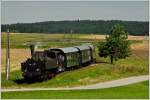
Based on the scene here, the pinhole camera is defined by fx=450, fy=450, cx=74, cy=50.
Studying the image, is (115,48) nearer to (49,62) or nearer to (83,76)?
(83,76)

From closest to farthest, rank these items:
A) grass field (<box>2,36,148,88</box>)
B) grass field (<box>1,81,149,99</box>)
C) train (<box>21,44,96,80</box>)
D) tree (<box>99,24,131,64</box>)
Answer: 1. grass field (<box>1,81,149,99</box>)
2. grass field (<box>2,36,148,88</box>)
3. train (<box>21,44,96,80</box>)
4. tree (<box>99,24,131,64</box>)

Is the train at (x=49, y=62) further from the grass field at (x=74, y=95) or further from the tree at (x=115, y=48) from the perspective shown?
the tree at (x=115, y=48)

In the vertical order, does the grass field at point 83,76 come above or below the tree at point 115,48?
below

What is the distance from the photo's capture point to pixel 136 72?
56.3 m

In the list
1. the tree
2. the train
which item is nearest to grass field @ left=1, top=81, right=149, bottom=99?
the train

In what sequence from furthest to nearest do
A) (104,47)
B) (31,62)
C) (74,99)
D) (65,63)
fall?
(104,47) < (65,63) < (31,62) < (74,99)

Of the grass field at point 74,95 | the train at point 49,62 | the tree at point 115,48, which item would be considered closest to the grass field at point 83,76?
the train at point 49,62

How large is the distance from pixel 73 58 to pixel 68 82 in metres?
7.93

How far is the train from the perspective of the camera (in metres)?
44.0

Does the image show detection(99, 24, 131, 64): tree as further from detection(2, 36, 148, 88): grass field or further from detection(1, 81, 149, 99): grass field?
detection(1, 81, 149, 99): grass field

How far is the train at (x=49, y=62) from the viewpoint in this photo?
44031 millimetres

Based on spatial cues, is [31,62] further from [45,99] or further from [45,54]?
[45,99]

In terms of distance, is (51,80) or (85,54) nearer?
(51,80)

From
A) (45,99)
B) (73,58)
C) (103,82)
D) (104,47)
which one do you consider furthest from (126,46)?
(45,99)
